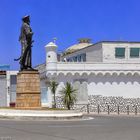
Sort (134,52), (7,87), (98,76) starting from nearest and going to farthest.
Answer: (98,76) → (134,52) → (7,87)

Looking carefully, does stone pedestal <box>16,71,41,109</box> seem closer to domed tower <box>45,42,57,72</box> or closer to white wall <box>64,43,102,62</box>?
domed tower <box>45,42,57,72</box>

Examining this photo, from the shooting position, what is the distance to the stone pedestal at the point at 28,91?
2967 cm

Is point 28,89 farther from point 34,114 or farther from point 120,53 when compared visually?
point 120,53

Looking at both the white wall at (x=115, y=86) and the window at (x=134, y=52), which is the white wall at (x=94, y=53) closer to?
the window at (x=134, y=52)

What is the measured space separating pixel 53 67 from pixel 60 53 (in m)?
19.4

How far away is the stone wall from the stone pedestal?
18671 mm

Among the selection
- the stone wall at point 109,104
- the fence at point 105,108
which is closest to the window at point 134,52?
the stone wall at point 109,104

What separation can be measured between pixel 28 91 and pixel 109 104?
859 inches

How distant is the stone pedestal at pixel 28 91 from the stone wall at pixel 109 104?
18.7m

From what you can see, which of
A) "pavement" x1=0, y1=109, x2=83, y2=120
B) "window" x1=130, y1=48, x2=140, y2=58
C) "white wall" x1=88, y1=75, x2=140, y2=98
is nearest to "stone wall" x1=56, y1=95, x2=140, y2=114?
"white wall" x1=88, y1=75, x2=140, y2=98

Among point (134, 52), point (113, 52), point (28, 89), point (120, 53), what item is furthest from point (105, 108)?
point (28, 89)

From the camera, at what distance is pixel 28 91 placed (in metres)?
29.7

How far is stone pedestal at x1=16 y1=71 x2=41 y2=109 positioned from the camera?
29.7 m

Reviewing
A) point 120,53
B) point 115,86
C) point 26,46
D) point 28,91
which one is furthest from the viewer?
point 120,53
